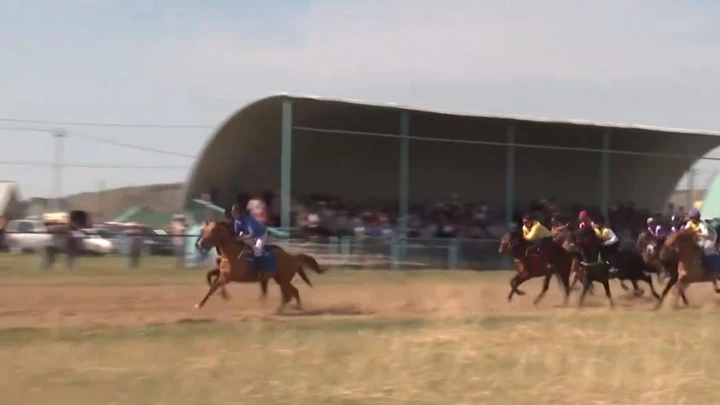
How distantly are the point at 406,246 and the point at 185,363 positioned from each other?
21.0 m

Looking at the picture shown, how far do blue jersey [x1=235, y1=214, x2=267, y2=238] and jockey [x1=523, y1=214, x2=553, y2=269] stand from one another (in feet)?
17.9

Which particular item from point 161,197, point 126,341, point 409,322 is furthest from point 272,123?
point 161,197

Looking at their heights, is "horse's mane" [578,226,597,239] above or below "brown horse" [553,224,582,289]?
above

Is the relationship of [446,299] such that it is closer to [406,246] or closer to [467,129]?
[406,246]

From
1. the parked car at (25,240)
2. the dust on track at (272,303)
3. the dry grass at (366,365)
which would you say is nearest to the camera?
the dry grass at (366,365)

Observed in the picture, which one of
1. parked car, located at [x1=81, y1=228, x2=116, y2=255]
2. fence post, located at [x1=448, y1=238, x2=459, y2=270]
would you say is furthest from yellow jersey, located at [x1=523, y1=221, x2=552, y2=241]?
parked car, located at [x1=81, y1=228, x2=116, y2=255]

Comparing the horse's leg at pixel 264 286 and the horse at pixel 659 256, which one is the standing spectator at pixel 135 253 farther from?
the horse at pixel 659 256

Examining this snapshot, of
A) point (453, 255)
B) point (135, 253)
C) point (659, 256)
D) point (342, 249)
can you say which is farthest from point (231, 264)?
point (453, 255)

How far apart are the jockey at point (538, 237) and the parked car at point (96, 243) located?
1408 centimetres

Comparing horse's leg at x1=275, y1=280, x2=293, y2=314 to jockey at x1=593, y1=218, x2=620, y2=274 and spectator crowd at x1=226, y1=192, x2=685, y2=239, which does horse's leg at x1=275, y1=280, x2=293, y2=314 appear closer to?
jockey at x1=593, y1=218, x2=620, y2=274

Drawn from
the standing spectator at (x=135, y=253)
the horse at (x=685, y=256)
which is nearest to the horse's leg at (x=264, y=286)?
the horse at (x=685, y=256)

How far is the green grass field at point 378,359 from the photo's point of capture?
953 cm

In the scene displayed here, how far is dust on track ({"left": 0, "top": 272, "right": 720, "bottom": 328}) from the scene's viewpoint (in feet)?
58.5

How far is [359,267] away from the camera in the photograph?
3117 cm
